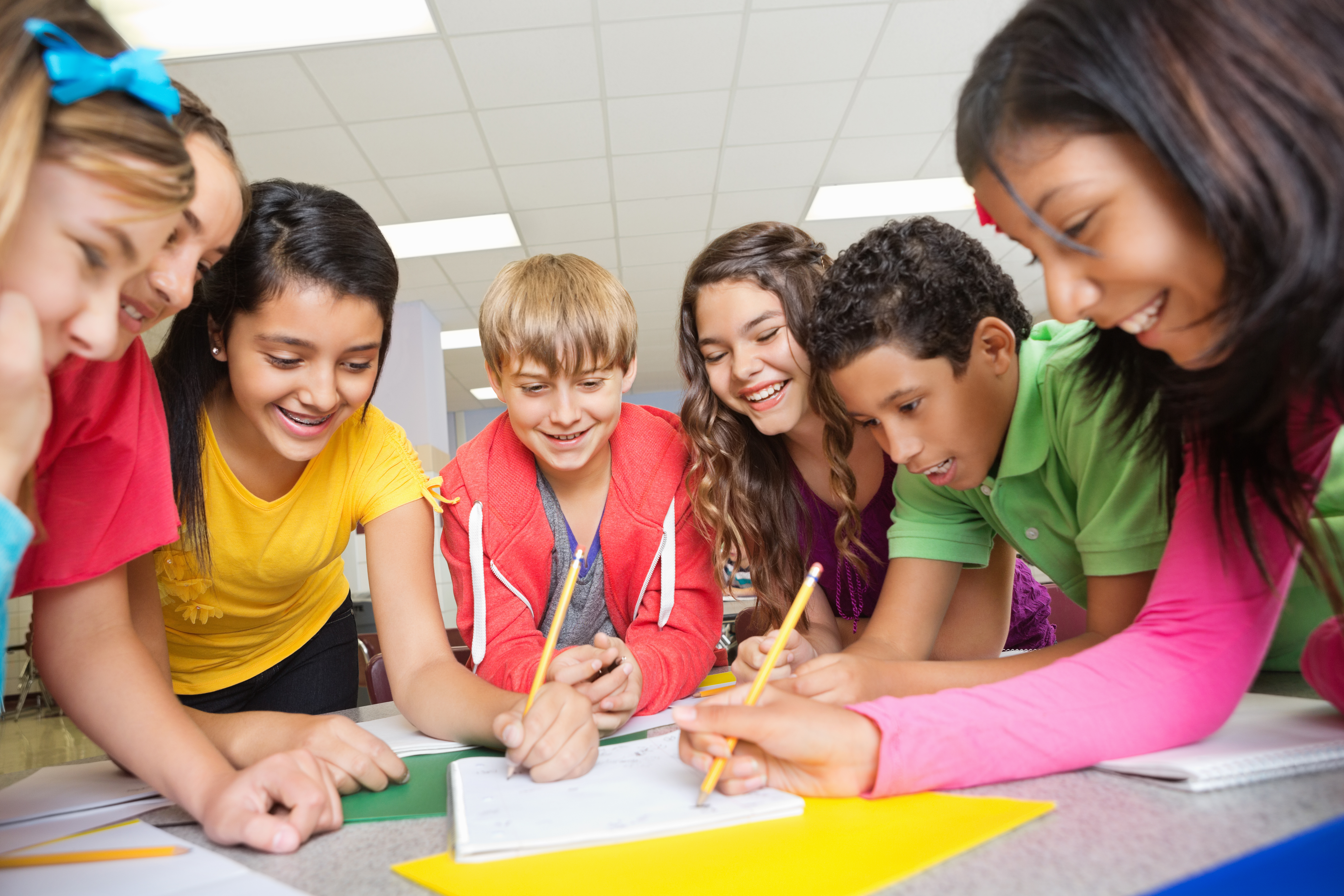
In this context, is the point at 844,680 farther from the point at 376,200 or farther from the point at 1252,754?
the point at 376,200

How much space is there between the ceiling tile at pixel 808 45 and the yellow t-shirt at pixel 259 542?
283 cm

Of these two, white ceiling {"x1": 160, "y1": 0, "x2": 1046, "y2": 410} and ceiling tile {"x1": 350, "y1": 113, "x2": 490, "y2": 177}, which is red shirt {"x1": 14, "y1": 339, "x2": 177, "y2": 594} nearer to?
white ceiling {"x1": 160, "y1": 0, "x2": 1046, "y2": 410}

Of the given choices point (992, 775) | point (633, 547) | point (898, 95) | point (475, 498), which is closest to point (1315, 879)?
point (992, 775)

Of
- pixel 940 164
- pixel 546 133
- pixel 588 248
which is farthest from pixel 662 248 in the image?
pixel 940 164

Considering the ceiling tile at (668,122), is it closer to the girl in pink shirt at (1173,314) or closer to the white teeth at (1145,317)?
the girl in pink shirt at (1173,314)

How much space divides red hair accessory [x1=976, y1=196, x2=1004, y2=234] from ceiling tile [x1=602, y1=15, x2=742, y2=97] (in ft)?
9.77

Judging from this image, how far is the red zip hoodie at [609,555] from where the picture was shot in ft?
4.33

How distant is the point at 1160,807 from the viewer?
0.59 m

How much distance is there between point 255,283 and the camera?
1172 millimetres

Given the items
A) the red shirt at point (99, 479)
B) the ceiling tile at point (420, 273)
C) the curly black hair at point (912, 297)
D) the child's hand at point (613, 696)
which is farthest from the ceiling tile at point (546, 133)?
the child's hand at point (613, 696)

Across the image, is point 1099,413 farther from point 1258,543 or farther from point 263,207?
point 263,207

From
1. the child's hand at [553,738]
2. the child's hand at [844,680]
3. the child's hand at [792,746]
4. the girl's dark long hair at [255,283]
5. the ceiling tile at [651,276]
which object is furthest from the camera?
the ceiling tile at [651,276]

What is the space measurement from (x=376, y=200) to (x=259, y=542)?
385cm

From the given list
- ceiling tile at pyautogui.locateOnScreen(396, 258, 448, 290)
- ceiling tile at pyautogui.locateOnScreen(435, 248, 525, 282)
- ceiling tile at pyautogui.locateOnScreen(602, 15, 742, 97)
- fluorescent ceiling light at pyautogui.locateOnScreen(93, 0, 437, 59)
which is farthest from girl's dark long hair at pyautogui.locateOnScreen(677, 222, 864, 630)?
ceiling tile at pyautogui.locateOnScreen(396, 258, 448, 290)
